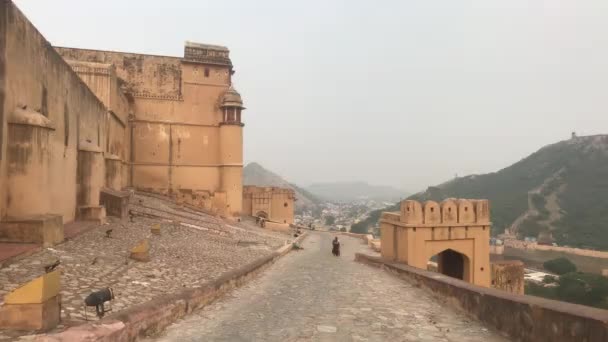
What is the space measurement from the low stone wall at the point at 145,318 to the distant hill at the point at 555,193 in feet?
262

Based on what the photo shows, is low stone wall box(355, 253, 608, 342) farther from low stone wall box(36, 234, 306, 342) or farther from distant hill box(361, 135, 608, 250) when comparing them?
distant hill box(361, 135, 608, 250)

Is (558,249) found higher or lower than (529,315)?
lower

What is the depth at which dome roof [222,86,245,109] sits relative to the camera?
96.1 feet

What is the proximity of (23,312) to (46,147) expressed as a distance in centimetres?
617

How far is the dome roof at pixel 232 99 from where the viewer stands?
29.3 metres

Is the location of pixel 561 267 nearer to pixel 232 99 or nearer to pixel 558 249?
pixel 558 249

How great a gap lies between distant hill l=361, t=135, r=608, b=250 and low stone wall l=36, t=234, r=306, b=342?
79892 millimetres

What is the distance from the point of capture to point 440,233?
12672 mm

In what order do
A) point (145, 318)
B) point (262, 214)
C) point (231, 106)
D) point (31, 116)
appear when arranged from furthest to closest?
point (262, 214), point (231, 106), point (31, 116), point (145, 318)

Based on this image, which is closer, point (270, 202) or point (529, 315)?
point (529, 315)

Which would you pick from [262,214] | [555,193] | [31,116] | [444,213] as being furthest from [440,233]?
[555,193]

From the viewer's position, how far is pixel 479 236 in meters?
13.4

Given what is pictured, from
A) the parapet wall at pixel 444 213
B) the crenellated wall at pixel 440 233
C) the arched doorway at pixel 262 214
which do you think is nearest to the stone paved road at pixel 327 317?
the crenellated wall at pixel 440 233

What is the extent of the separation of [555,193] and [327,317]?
102 meters
